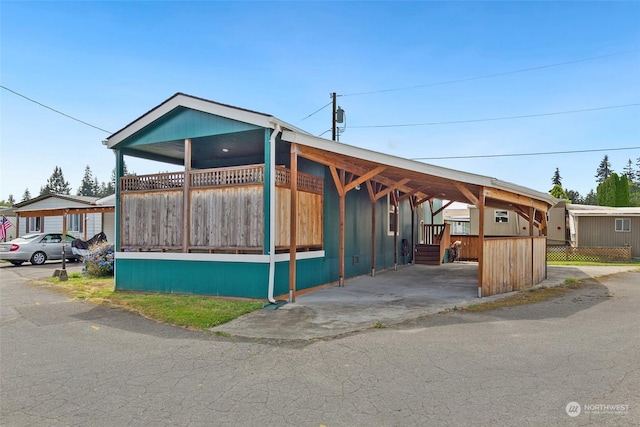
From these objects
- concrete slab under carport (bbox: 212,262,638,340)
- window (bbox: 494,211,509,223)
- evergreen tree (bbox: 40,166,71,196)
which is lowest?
concrete slab under carport (bbox: 212,262,638,340)

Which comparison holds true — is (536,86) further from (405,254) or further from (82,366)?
(82,366)

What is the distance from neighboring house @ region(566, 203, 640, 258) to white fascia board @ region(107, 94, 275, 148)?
826 inches

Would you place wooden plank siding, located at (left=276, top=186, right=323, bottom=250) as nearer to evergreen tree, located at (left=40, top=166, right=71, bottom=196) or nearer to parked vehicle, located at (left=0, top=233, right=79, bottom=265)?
parked vehicle, located at (left=0, top=233, right=79, bottom=265)

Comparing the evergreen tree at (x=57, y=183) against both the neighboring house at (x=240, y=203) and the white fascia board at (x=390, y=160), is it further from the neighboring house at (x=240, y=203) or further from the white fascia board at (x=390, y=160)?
the white fascia board at (x=390, y=160)

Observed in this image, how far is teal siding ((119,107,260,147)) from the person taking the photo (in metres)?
7.96

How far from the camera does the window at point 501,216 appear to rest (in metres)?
24.9

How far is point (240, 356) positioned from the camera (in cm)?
455

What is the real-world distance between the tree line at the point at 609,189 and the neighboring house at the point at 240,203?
2768 cm

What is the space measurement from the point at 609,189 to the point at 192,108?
4256 centimetres

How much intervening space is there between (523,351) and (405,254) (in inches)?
446

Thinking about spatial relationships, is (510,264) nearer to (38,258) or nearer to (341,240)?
(341,240)

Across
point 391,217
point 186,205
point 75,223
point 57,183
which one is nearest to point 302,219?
point 186,205

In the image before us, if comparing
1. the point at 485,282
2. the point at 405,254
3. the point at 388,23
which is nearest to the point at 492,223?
the point at 405,254

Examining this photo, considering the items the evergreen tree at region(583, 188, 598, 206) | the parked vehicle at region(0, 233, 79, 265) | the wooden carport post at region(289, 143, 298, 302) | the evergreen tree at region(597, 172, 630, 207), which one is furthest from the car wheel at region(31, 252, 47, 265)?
the evergreen tree at region(583, 188, 598, 206)
